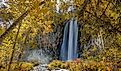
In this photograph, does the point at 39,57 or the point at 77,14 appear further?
the point at 39,57

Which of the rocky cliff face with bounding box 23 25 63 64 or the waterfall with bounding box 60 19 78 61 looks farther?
the rocky cliff face with bounding box 23 25 63 64

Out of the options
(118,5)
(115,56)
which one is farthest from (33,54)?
(118,5)

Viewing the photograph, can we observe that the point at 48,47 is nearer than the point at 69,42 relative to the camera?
No

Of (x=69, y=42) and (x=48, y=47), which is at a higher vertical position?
(x=69, y=42)

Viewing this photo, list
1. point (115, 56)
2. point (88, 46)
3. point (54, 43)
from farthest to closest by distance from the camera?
1. point (54, 43)
2. point (88, 46)
3. point (115, 56)

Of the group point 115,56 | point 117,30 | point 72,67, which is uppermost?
point 117,30

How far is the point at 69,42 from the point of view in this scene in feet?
64.2

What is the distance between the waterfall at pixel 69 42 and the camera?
63.4 feet

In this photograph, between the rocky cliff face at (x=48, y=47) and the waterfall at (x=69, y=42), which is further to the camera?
the rocky cliff face at (x=48, y=47)

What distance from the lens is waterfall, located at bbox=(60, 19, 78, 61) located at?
1931cm

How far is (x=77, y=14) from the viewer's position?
460 cm

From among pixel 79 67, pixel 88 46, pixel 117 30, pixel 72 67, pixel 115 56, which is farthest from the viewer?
pixel 88 46

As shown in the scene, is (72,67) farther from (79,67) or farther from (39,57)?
(39,57)

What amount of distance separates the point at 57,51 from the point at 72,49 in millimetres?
1538
